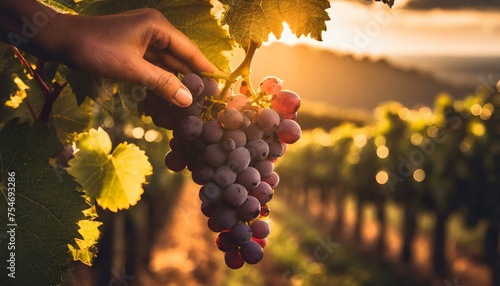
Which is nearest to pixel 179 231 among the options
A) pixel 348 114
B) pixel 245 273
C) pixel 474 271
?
pixel 245 273

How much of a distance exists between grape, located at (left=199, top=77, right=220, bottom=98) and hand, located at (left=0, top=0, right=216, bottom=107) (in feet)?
0.19

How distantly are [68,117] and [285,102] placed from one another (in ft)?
2.24

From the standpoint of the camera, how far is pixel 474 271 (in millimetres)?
10750

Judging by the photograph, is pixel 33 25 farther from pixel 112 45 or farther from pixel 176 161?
pixel 176 161

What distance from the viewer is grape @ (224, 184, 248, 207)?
1128 mm

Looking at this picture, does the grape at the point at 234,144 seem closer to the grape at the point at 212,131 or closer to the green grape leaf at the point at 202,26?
the grape at the point at 212,131

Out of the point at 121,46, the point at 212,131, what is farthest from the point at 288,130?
the point at 121,46

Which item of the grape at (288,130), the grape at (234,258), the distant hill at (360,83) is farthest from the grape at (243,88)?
the distant hill at (360,83)

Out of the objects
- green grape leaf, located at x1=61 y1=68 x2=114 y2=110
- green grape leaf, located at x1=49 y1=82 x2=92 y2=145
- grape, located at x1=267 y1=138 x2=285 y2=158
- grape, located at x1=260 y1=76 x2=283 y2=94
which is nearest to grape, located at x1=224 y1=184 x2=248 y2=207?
grape, located at x1=267 y1=138 x2=285 y2=158

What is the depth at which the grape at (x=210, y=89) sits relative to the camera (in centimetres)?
115

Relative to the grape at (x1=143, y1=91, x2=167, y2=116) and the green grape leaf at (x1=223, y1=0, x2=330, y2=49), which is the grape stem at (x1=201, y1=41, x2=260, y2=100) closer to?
the green grape leaf at (x1=223, y1=0, x2=330, y2=49)

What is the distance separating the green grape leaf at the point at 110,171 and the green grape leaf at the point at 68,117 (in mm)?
51

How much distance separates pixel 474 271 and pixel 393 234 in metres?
4.31

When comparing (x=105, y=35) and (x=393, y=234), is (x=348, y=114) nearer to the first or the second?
(x=393, y=234)
